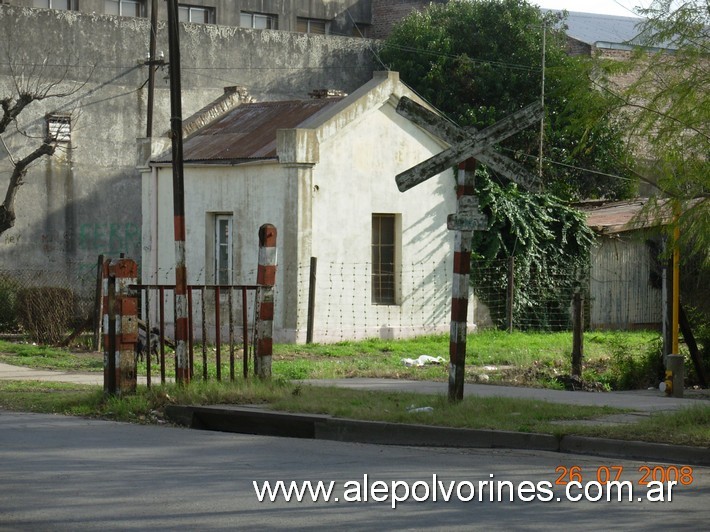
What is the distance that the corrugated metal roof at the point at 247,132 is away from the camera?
25031mm

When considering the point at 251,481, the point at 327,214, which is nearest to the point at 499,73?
the point at 327,214

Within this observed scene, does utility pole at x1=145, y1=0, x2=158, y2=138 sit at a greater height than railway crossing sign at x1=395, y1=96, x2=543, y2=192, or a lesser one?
greater

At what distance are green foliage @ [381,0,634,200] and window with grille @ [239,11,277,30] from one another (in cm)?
830

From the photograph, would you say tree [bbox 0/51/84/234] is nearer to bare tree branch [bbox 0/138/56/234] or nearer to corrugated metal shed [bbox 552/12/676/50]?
bare tree branch [bbox 0/138/56/234]

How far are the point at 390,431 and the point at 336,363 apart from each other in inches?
349

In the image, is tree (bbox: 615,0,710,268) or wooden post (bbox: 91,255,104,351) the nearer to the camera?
tree (bbox: 615,0,710,268)

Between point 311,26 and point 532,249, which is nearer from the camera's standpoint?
point 532,249

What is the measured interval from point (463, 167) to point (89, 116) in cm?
2206

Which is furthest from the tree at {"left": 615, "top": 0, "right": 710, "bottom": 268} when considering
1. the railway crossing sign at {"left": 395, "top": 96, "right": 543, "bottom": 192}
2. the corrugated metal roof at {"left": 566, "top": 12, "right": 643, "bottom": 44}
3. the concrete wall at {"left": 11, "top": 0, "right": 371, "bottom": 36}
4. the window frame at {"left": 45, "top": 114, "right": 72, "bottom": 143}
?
the concrete wall at {"left": 11, "top": 0, "right": 371, "bottom": 36}

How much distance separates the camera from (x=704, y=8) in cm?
1176

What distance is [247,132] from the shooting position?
26.6m

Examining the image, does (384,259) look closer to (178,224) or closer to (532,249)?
(532,249)

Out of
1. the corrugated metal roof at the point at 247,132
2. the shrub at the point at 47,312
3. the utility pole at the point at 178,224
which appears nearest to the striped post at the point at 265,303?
the utility pole at the point at 178,224

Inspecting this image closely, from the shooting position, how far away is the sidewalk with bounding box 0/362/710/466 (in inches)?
401
